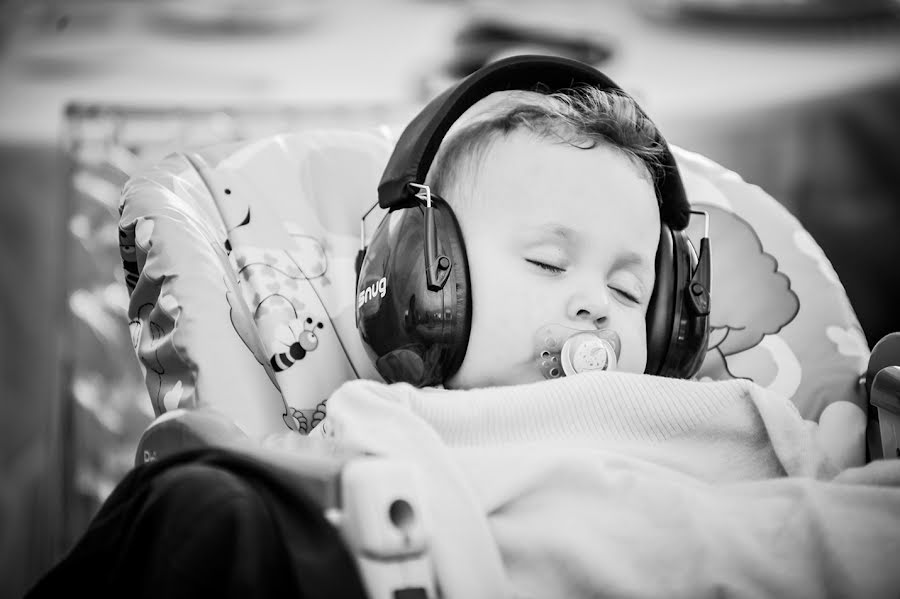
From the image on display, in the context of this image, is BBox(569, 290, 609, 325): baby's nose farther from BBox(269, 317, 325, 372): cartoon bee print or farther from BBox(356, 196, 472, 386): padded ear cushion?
BBox(269, 317, 325, 372): cartoon bee print

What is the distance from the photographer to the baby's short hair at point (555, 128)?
832mm

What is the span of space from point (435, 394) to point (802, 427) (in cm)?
31

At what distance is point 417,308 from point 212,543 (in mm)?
323

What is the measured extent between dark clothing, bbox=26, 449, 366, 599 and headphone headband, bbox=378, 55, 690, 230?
1.17ft

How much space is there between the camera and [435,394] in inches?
26.7

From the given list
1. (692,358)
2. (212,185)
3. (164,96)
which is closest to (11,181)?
(164,96)

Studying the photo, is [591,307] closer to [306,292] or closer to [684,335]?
[684,335]

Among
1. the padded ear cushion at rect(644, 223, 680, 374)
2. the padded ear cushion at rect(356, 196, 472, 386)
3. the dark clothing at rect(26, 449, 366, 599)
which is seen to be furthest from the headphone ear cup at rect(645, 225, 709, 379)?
the dark clothing at rect(26, 449, 366, 599)

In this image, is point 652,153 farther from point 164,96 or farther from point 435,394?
point 164,96

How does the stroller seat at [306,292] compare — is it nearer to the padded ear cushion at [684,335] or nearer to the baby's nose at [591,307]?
the padded ear cushion at [684,335]

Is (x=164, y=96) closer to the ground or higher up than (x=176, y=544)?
higher up

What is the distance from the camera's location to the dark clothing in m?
0.47

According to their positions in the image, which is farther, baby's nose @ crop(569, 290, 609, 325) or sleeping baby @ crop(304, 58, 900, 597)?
baby's nose @ crop(569, 290, 609, 325)

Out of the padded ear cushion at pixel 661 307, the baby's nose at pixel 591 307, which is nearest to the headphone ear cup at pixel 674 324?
the padded ear cushion at pixel 661 307
